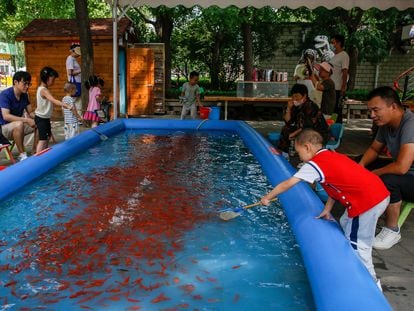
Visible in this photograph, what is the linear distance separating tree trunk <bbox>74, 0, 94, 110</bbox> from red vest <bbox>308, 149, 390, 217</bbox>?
8.01m

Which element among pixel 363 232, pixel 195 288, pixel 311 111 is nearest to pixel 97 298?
pixel 195 288

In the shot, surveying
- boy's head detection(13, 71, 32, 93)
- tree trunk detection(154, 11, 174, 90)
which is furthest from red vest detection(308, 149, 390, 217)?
tree trunk detection(154, 11, 174, 90)

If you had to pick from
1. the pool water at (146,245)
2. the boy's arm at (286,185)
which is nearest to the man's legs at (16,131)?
the pool water at (146,245)

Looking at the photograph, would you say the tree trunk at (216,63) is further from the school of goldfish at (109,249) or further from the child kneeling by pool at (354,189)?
the child kneeling by pool at (354,189)

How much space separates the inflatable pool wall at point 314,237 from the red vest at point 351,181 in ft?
0.91

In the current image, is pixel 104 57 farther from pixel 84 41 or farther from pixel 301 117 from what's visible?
pixel 301 117

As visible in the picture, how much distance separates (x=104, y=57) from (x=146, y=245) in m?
9.46

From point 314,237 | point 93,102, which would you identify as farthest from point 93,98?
point 314,237

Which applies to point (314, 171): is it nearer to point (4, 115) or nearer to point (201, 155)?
point (201, 155)

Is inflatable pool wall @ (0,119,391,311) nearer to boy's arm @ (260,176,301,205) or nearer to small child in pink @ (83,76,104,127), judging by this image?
boy's arm @ (260,176,301,205)

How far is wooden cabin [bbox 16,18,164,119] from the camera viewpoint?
1150cm

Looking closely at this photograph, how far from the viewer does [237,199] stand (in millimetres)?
4410

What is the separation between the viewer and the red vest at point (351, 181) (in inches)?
102

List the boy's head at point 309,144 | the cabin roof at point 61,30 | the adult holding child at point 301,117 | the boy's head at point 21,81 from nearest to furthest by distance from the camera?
1. the boy's head at point 309,144
2. the adult holding child at point 301,117
3. the boy's head at point 21,81
4. the cabin roof at point 61,30
